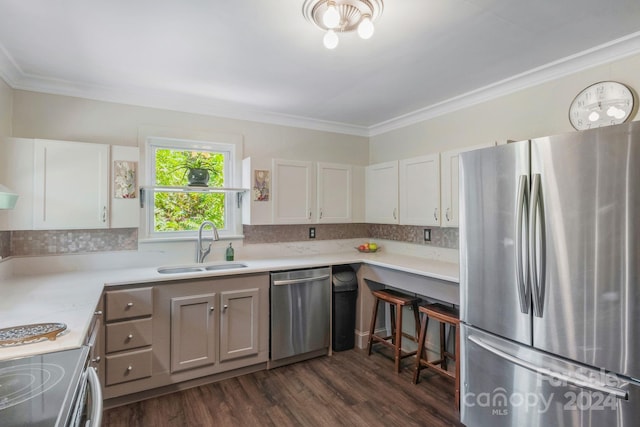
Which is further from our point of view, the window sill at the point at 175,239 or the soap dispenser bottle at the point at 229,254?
the soap dispenser bottle at the point at 229,254

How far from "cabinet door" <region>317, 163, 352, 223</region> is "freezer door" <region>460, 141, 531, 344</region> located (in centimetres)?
171

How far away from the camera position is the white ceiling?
5.72ft

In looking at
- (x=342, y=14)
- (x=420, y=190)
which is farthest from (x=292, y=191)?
(x=342, y=14)

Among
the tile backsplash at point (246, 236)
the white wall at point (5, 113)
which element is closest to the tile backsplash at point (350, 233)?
the tile backsplash at point (246, 236)

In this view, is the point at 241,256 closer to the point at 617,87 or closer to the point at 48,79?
the point at 48,79

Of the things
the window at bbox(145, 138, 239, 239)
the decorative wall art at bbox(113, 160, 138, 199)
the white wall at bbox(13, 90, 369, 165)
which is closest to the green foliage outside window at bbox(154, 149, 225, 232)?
the window at bbox(145, 138, 239, 239)

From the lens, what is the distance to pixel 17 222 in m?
2.34

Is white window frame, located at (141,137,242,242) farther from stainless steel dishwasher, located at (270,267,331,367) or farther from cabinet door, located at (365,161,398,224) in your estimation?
cabinet door, located at (365,161,398,224)

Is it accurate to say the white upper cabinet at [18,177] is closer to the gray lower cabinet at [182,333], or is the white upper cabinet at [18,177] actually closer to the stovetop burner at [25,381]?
the gray lower cabinet at [182,333]

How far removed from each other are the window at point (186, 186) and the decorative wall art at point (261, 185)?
13.2 inches

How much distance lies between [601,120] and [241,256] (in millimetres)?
3095

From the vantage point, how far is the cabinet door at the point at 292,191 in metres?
3.35

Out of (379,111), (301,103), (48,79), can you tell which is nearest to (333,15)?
(301,103)

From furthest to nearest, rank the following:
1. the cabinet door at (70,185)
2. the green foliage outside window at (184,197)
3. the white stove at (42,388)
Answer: the green foliage outside window at (184,197) < the cabinet door at (70,185) < the white stove at (42,388)
